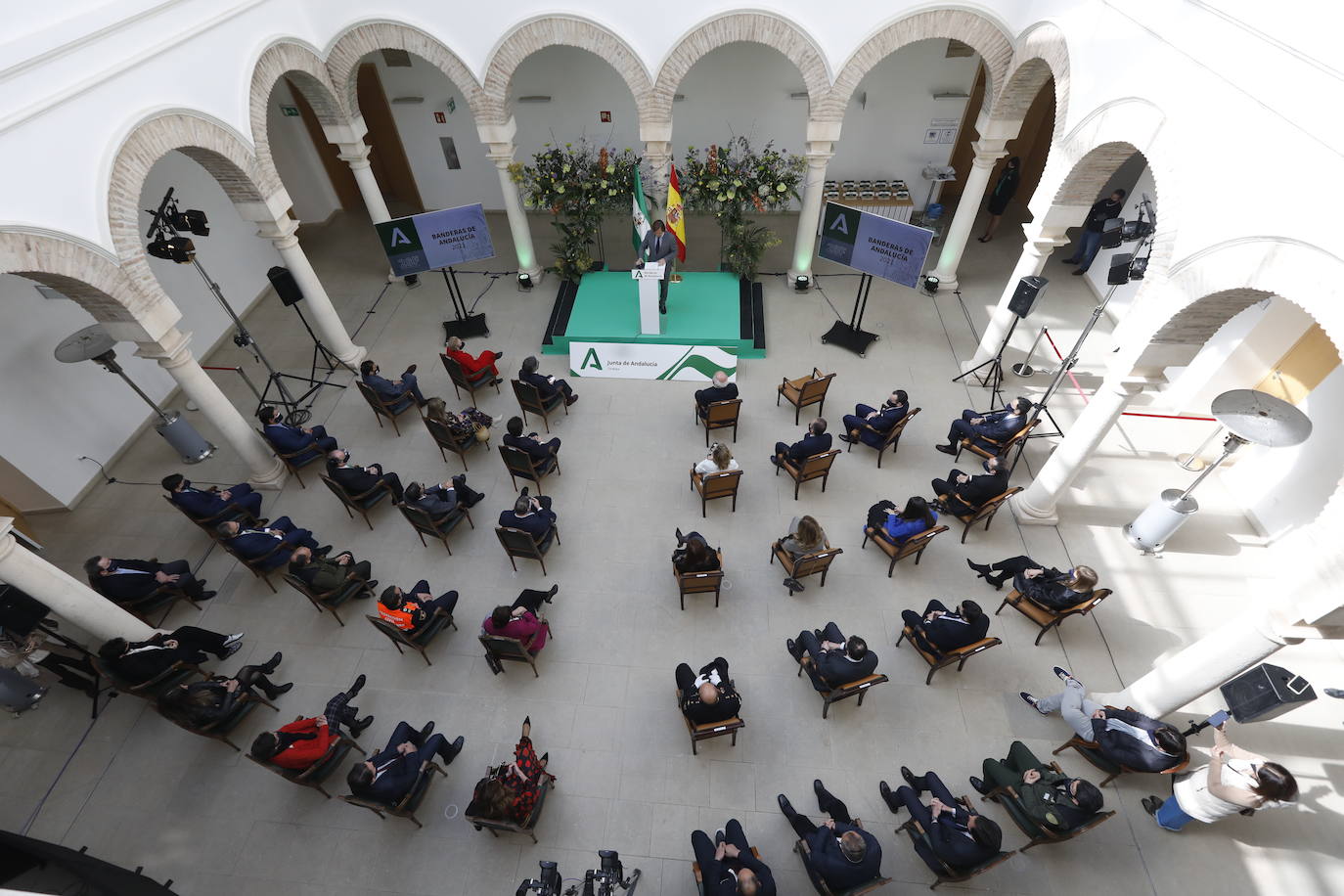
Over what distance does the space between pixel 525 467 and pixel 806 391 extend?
349 centimetres

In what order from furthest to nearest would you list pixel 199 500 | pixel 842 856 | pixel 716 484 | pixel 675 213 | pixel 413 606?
pixel 675 213, pixel 716 484, pixel 199 500, pixel 413 606, pixel 842 856

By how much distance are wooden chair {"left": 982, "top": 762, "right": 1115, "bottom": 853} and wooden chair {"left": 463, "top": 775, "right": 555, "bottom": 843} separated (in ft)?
11.2

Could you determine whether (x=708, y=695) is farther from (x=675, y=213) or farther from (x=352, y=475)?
(x=675, y=213)

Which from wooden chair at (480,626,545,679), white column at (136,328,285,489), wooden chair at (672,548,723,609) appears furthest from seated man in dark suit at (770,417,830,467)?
white column at (136,328,285,489)

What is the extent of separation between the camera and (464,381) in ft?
26.4

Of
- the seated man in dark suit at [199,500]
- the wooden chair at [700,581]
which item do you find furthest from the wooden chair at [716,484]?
the seated man in dark suit at [199,500]

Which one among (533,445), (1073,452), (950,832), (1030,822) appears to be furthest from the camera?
(533,445)

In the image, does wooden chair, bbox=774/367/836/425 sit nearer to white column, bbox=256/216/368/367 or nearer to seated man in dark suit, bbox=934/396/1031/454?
seated man in dark suit, bbox=934/396/1031/454

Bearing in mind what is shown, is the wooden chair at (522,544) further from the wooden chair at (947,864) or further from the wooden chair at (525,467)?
the wooden chair at (947,864)

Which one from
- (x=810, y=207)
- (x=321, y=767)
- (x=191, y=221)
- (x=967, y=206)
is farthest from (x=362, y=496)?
(x=967, y=206)

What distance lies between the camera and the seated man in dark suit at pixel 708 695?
4598 mm

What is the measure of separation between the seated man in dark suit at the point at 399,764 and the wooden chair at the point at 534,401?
3809 millimetres

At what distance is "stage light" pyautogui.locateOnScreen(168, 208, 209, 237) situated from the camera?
21.6 ft

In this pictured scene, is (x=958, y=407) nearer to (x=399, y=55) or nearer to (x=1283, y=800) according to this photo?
(x=1283, y=800)
